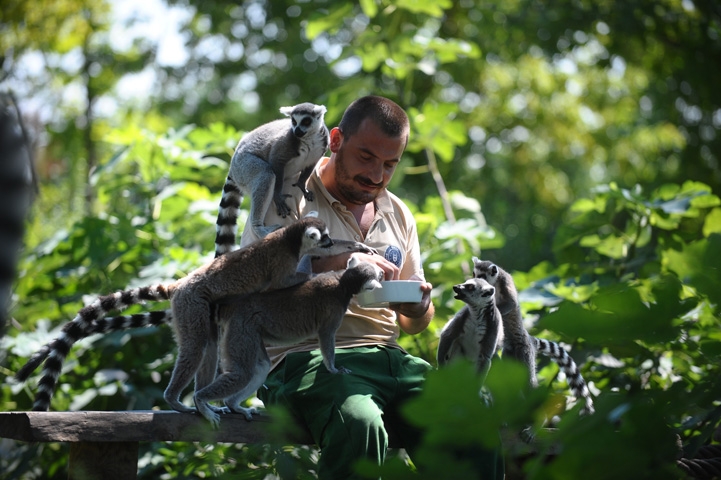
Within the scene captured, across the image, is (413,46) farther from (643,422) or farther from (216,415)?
(643,422)

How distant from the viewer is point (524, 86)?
14.5 meters

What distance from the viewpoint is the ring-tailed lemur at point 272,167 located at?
10.1 ft

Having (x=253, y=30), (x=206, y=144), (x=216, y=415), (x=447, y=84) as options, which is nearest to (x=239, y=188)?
(x=216, y=415)

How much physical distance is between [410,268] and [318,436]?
968 mm

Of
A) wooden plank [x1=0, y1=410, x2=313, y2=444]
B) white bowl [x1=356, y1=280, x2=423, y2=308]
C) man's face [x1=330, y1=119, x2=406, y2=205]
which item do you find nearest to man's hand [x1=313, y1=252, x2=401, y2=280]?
white bowl [x1=356, y1=280, x2=423, y2=308]

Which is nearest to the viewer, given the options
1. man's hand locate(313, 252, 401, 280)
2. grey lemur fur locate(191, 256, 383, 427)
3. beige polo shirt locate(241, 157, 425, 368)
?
grey lemur fur locate(191, 256, 383, 427)

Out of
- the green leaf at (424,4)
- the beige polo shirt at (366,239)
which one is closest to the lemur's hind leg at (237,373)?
the beige polo shirt at (366,239)

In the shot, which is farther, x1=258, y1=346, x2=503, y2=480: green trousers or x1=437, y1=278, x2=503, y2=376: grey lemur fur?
x1=437, y1=278, x2=503, y2=376: grey lemur fur

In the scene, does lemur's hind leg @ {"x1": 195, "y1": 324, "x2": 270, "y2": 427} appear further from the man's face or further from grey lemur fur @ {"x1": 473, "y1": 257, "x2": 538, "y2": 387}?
grey lemur fur @ {"x1": 473, "y1": 257, "x2": 538, "y2": 387}

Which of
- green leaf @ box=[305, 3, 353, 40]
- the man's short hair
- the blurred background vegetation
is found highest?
the man's short hair

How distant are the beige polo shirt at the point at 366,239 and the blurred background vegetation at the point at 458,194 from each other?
0.61 meters

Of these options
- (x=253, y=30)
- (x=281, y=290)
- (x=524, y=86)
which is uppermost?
(x=281, y=290)

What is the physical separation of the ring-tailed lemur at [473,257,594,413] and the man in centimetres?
28

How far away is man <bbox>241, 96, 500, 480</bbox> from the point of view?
7.77 feet
